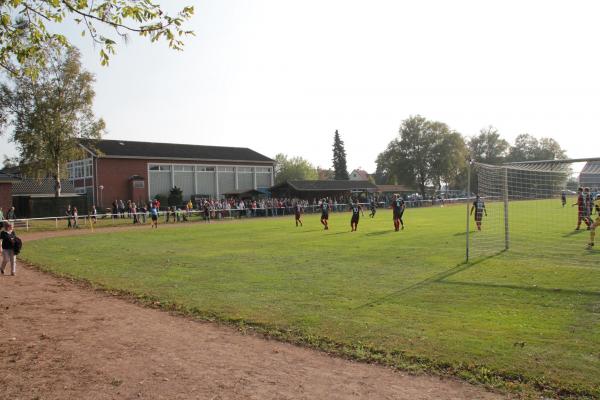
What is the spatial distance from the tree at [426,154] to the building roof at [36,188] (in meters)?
53.3

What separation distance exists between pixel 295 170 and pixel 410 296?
95.7 m

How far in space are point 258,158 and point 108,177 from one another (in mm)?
19167

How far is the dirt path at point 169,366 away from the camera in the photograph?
4.90m

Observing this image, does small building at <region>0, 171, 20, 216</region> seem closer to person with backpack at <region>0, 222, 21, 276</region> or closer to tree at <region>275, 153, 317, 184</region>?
person with backpack at <region>0, 222, 21, 276</region>

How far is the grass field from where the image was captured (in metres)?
5.67

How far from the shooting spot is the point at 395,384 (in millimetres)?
5066

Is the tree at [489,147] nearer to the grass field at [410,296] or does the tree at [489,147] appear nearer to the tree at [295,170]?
the tree at [295,170]

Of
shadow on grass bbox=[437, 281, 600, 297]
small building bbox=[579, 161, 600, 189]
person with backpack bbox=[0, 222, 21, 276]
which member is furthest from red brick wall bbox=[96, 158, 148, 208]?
shadow on grass bbox=[437, 281, 600, 297]

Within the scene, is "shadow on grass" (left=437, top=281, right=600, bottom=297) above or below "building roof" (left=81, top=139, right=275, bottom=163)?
below

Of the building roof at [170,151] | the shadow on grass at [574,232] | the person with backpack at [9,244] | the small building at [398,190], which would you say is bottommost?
the shadow on grass at [574,232]

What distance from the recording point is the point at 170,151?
56.6 metres

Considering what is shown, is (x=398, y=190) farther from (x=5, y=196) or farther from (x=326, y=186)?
(x=5, y=196)

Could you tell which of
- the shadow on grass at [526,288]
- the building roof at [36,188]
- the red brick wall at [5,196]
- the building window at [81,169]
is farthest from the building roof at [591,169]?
the building roof at [36,188]

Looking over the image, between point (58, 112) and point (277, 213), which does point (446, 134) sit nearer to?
point (277, 213)
